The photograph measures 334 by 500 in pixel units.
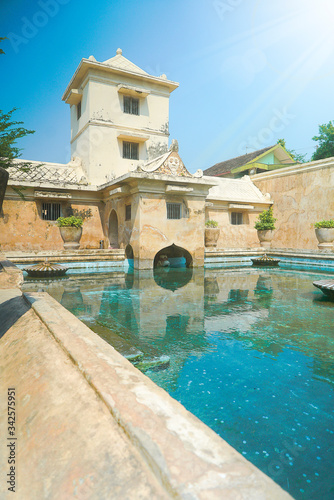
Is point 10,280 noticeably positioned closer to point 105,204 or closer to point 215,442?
point 215,442

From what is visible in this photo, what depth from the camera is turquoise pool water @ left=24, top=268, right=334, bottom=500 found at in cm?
185

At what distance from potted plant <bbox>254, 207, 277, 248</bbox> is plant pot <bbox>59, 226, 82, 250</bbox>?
27.4ft

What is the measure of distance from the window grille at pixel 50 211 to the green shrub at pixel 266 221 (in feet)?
28.8

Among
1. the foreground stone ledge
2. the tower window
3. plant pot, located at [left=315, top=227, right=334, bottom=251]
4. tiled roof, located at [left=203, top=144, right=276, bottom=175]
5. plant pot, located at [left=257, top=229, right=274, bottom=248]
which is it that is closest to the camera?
the foreground stone ledge

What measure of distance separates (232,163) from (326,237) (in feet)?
36.4

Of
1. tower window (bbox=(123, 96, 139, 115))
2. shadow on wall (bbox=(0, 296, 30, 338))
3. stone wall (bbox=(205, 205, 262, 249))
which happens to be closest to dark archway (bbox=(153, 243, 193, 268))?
stone wall (bbox=(205, 205, 262, 249))

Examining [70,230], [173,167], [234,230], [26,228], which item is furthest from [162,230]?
[234,230]

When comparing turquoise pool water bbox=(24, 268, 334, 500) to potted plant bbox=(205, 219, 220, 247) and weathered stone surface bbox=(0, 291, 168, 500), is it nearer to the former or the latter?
weathered stone surface bbox=(0, 291, 168, 500)

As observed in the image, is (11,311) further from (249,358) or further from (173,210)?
(173,210)

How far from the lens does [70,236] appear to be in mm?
10055

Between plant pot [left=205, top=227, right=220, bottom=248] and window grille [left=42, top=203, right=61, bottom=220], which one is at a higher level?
window grille [left=42, top=203, right=61, bottom=220]

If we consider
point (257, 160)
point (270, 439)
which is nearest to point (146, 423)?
point (270, 439)

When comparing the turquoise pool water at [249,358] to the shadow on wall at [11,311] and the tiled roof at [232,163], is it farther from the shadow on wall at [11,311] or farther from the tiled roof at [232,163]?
the tiled roof at [232,163]

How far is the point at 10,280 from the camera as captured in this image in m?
3.74
